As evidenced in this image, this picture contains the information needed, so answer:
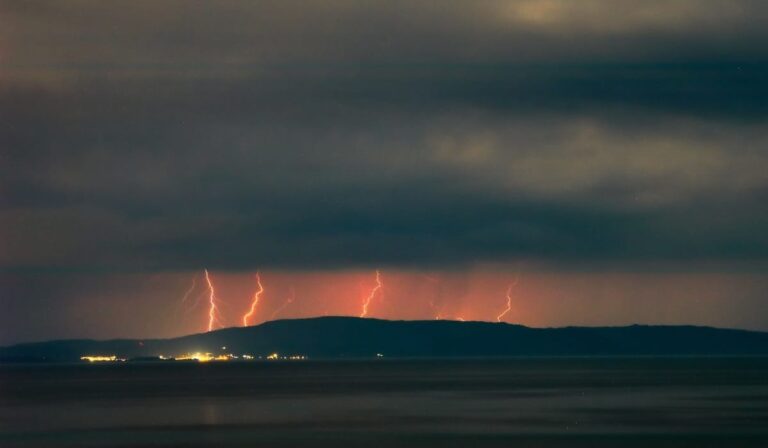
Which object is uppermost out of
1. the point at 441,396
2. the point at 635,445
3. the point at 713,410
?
the point at 441,396

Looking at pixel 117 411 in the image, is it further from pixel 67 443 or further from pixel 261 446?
pixel 261 446

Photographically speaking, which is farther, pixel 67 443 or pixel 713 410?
pixel 713 410

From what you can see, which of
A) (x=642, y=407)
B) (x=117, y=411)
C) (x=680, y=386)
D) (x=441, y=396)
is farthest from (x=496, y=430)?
(x=680, y=386)

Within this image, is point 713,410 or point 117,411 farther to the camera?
point 117,411

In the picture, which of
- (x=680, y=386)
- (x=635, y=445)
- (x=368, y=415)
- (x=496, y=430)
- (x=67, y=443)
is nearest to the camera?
(x=635, y=445)

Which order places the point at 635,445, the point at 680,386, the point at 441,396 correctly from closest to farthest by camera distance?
the point at 635,445 < the point at 441,396 < the point at 680,386

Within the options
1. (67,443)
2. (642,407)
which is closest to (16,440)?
(67,443)

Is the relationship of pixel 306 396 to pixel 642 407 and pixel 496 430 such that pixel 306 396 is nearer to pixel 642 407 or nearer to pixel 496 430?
pixel 642 407

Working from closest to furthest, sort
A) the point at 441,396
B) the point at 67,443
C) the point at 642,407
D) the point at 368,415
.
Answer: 1. the point at 67,443
2. the point at 368,415
3. the point at 642,407
4. the point at 441,396

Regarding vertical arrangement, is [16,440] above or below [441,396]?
below
